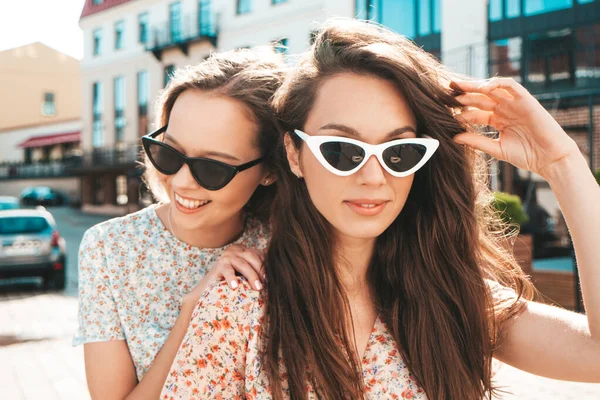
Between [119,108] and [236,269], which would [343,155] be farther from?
[119,108]

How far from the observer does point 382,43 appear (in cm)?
203

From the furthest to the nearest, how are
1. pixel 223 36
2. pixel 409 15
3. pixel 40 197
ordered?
pixel 40 197 < pixel 223 36 < pixel 409 15

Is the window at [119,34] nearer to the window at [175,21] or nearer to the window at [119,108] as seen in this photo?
the window at [119,108]

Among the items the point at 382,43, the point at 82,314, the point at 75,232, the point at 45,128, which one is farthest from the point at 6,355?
the point at 45,128

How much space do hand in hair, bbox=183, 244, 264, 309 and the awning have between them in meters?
39.1

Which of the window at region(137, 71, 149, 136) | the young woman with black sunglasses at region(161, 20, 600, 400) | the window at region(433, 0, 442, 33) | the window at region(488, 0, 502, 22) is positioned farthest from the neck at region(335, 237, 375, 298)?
the window at region(137, 71, 149, 136)

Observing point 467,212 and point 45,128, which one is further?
point 45,128

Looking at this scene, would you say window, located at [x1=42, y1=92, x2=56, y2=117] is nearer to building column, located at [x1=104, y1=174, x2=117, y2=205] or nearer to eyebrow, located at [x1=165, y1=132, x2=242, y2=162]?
building column, located at [x1=104, y1=174, x2=117, y2=205]

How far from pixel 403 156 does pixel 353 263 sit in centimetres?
47

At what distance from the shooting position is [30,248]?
11438 mm

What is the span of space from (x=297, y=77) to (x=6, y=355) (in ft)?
20.7

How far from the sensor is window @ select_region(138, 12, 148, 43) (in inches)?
1172

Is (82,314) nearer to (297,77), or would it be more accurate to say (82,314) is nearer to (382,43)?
(297,77)

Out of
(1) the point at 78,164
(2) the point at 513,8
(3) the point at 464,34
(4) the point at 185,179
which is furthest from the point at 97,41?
(4) the point at 185,179
